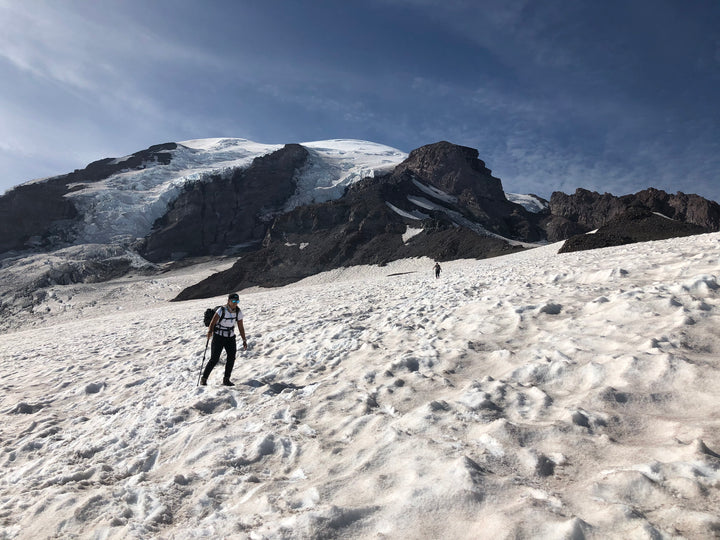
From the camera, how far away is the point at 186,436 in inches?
197

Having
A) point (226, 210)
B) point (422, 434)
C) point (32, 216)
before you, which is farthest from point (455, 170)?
point (422, 434)

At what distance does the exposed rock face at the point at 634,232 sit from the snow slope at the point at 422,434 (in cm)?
2566

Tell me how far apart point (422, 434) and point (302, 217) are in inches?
2707

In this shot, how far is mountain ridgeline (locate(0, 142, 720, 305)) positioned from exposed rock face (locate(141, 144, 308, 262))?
0.90 feet

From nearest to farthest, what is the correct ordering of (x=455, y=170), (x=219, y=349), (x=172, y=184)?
(x=219, y=349) → (x=172, y=184) → (x=455, y=170)

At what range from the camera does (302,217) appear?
70.9m

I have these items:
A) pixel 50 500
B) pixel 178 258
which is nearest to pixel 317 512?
pixel 50 500

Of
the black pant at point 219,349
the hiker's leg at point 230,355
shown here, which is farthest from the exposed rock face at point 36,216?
the hiker's leg at point 230,355

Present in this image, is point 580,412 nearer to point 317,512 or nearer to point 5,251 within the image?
point 317,512

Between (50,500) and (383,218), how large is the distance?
2326 inches

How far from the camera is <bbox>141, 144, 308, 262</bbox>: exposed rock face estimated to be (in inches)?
3567

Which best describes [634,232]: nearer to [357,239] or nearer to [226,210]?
[357,239]

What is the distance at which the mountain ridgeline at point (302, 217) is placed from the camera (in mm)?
50625

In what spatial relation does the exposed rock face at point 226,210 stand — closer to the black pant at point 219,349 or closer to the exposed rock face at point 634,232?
the exposed rock face at point 634,232
